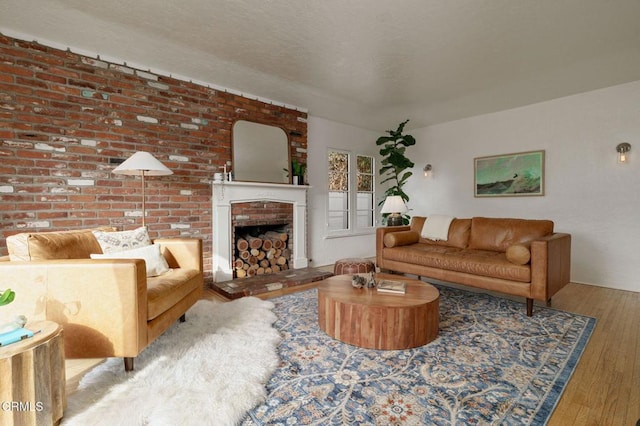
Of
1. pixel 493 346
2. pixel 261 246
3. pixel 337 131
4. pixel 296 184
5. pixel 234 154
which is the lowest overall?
pixel 493 346

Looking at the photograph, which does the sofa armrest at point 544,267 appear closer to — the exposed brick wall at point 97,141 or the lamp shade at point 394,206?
the lamp shade at point 394,206

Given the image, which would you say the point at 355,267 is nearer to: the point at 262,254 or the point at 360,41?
the point at 262,254

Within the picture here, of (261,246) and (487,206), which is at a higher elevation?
(487,206)

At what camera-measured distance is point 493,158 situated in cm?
496

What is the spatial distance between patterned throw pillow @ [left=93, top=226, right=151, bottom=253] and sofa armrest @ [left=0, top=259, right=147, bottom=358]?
623 millimetres

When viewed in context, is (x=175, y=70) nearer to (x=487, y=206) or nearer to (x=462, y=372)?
(x=462, y=372)

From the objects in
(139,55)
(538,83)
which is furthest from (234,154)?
(538,83)

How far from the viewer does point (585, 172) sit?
13.4 feet

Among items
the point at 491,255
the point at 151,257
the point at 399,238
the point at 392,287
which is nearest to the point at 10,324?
the point at 151,257

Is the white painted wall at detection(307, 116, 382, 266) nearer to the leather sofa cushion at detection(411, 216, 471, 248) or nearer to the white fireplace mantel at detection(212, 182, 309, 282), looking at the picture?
the white fireplace mantel at detection(212, 182, 309, 282)

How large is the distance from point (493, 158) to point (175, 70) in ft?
15.9

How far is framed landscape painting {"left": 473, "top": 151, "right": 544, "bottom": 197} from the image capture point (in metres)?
4.52

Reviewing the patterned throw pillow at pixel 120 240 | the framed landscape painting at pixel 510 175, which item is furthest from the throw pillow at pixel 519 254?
the patterned throw pillow at pixel 120 240

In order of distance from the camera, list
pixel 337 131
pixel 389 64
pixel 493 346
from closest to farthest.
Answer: pixel 493 346
pixel 389 64
pixel 337 131
